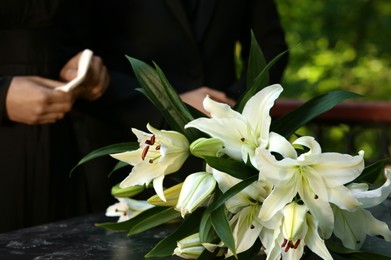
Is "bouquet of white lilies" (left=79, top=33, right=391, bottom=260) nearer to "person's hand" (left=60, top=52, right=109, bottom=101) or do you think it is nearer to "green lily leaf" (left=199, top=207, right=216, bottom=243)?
"green lily leaf" (left=199, top=207, right=216, bottom=243)

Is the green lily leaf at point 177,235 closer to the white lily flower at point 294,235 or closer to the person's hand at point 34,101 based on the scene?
the white lily flower at point 294,235

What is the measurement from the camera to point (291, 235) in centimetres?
157

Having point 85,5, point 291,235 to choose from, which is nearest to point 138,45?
point 85,5

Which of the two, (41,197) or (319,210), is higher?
(319,210)

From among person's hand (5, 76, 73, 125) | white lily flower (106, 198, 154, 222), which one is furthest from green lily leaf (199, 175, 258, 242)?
person's hand (5, 76, 73, 125)

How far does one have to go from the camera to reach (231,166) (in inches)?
66.1

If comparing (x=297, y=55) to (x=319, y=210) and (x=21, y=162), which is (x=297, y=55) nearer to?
(x=21, y=162)

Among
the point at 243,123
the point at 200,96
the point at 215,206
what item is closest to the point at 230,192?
the point at 215,206

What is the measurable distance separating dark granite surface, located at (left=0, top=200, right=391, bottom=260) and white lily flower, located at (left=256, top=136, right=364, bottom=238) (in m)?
0.25

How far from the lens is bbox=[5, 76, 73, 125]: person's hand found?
2.64 m

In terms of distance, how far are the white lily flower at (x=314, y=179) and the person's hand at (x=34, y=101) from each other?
116cm

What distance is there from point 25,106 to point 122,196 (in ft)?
2.39

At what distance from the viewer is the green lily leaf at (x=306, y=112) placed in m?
1.77

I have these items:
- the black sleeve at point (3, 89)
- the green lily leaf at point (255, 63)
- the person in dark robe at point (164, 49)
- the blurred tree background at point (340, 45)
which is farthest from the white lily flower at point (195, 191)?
the blurred tree background at point (340, 45)
